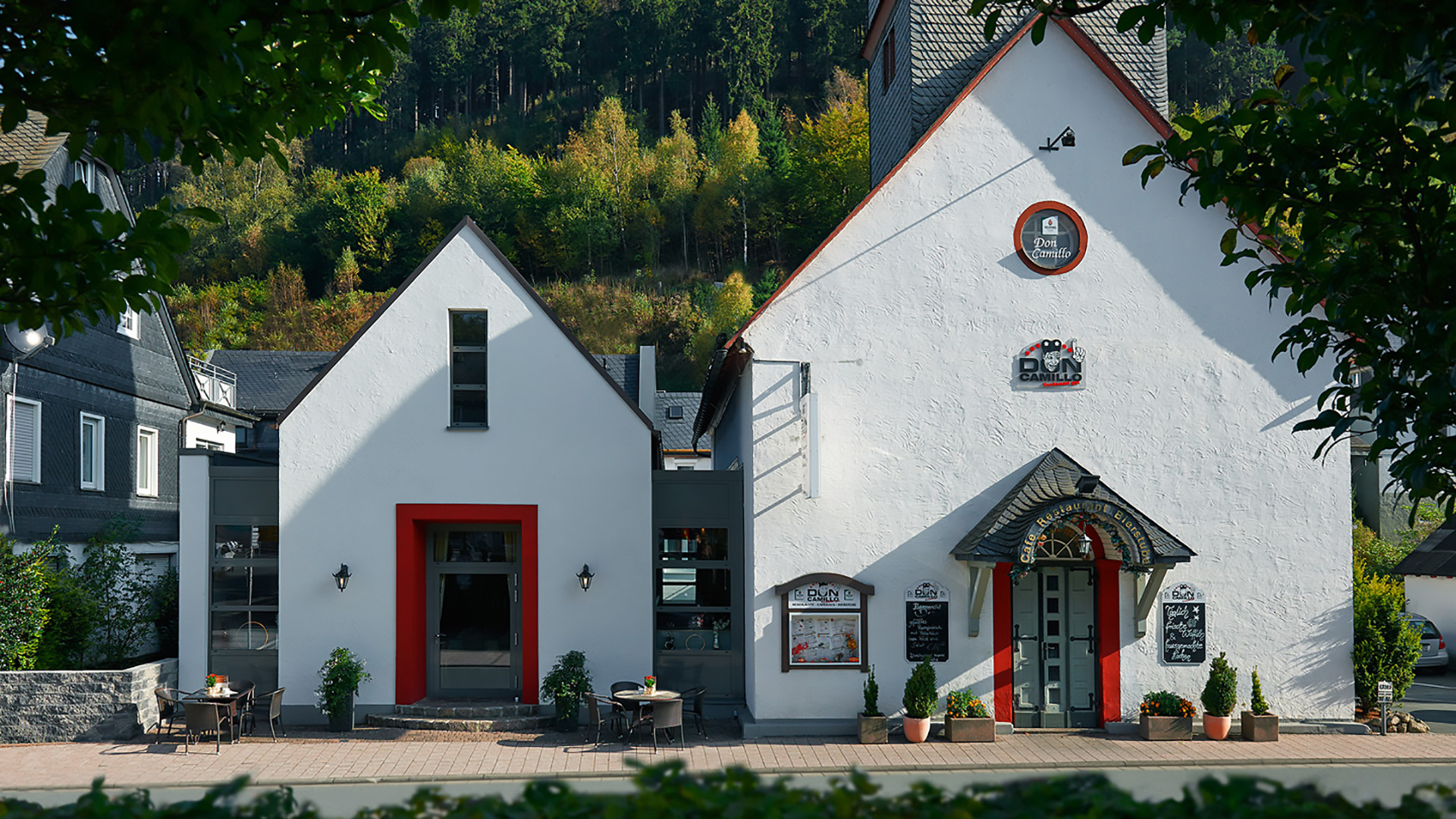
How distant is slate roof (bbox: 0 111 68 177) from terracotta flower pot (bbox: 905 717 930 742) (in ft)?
53.6

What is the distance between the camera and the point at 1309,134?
19.3 feet

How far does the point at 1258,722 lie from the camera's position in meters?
14.7

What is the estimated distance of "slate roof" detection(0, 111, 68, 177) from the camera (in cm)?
1842

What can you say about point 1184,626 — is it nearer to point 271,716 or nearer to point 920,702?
point 920,702

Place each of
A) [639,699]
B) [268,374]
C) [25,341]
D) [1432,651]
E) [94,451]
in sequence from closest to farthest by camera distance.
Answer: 1. [639,699]
2. [25,341]
3. [94,451]
4. [1432,651]
5. [268,374]

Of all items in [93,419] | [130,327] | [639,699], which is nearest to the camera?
[639,699]

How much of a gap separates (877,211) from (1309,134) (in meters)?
9.72

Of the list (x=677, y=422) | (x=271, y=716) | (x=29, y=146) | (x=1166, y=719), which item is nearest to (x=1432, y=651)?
(x=1166, y=719)

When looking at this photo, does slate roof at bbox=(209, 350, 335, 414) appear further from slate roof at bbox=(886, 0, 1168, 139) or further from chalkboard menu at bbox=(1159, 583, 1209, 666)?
chalkboard menu at bbox=(1159, 583, 1209, 666)

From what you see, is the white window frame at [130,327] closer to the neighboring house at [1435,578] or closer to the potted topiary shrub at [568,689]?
the potted topiary shrub at [568,689]

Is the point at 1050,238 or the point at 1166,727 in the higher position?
the point at 1050,238

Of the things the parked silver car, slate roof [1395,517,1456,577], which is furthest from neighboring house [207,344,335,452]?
slate roof [1395,517,1456,577]

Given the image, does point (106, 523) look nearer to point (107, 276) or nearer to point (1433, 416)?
point (107, 276)

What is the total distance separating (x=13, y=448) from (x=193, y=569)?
4.15m
